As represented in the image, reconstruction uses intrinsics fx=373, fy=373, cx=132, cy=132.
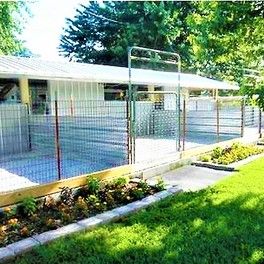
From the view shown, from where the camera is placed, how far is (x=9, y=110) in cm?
1113

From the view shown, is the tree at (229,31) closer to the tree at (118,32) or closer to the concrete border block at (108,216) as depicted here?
the concrete border block at (108,216)

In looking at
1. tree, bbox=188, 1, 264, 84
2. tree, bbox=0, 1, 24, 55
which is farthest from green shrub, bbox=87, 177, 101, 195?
tree, bbox=0, 1, 24, 55

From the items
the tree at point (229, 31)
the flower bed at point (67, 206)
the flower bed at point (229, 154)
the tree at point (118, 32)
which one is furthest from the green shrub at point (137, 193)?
the tree at point (118, 32)

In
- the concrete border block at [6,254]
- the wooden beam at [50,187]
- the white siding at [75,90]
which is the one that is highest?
the white siding at [75,90]

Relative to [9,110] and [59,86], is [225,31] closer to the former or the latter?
[9,110]

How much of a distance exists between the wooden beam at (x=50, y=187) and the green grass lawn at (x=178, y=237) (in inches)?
58.0

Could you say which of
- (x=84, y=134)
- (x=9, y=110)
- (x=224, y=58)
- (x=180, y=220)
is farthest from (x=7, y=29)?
(x=180, y=220)

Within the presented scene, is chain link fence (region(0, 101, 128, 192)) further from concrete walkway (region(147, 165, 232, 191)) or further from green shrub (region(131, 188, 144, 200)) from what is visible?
green shrub (region(131, 188, 144, 200))

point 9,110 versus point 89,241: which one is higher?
point 9,110

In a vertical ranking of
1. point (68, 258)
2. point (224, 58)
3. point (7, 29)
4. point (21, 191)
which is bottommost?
point (68, 258)

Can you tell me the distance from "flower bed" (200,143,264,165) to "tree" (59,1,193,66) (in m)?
18.7

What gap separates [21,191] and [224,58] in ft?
17.1

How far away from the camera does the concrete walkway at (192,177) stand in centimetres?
775

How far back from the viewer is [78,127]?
9.50m
